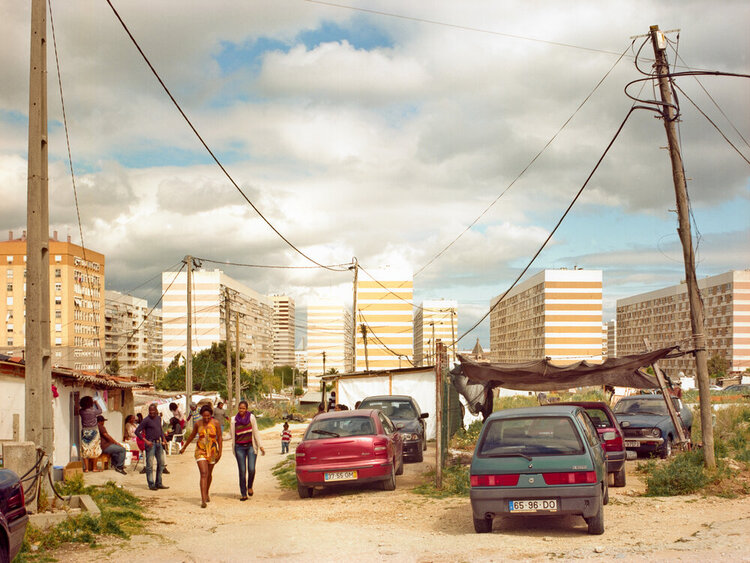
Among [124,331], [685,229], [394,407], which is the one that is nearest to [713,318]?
[124,331]

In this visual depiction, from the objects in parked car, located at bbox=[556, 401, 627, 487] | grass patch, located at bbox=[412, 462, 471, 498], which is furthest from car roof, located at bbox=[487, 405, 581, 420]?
parked car, located at bbox=[556, 401, 627, 487]

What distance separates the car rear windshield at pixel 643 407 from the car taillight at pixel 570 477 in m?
12.9

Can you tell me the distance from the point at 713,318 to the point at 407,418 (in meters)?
144

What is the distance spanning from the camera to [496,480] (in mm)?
9398

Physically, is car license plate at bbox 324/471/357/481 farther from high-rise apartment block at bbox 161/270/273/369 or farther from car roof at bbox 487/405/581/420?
high-rise apartment block at bbox 161/270/273/369

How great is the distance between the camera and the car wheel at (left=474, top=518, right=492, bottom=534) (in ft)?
31.6

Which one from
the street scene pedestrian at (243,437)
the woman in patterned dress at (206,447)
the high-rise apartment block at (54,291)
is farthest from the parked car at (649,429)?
the high-rise apartment block at (54,291)

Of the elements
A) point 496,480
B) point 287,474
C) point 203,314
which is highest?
point 203,314

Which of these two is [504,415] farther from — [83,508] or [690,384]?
[690,384]

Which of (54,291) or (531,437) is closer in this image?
(531,437)

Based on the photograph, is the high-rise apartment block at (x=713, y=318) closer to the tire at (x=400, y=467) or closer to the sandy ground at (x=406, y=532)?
the tire at (x=400, y=467)

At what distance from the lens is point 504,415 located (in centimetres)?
1012

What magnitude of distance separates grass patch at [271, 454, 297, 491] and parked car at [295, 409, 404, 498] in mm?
2294

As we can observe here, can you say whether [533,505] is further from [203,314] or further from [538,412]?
[203,314]
